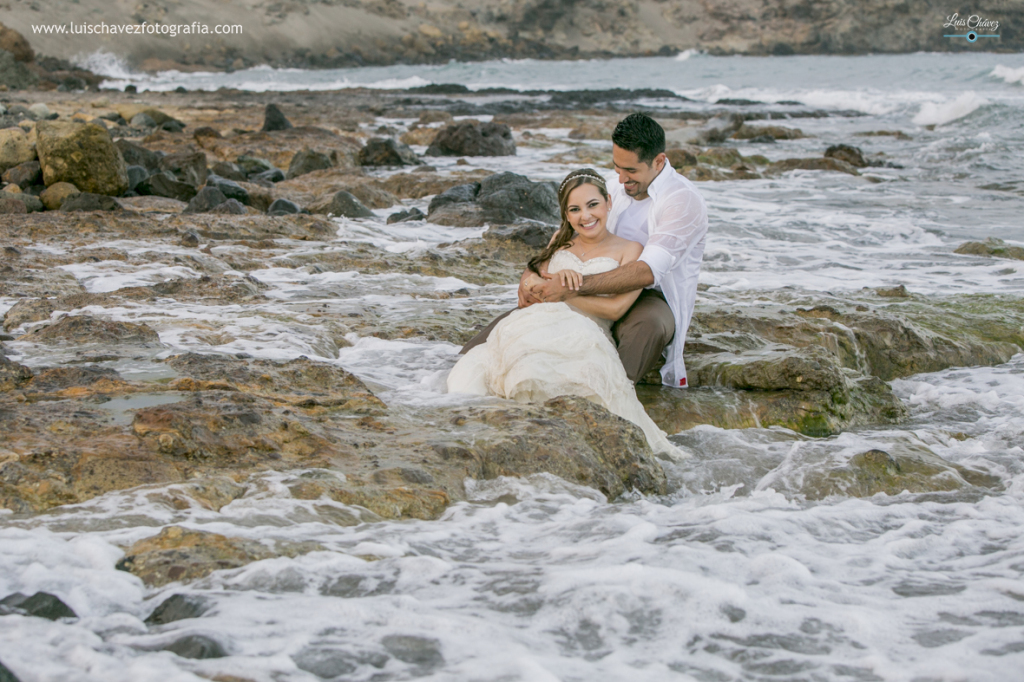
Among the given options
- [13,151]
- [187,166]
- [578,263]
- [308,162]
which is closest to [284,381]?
[578,263]

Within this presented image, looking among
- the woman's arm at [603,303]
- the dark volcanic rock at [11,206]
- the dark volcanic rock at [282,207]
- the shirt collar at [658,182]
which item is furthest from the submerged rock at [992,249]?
the dark volcanic rock at [11,206]

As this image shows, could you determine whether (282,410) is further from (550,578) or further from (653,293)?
(653,293)

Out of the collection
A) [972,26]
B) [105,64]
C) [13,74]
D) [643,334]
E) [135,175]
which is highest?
[972,26]

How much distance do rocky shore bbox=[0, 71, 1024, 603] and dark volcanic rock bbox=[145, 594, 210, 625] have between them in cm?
14

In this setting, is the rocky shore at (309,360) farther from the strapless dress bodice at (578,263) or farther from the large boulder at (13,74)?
the large boulder at (13,74)

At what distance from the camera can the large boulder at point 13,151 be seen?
33.9 ft

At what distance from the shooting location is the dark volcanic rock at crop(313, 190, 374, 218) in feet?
34.3

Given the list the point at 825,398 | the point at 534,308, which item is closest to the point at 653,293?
the point at 534,308

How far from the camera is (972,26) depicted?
88000 millimetres

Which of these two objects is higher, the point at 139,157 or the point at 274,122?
the point at 274,122

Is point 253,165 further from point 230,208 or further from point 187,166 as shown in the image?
point 230,208

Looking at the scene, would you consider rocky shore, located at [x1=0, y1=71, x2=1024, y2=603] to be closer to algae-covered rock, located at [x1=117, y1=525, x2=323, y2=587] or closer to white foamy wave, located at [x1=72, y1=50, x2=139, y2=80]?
algae-covered rock, located at [x1=117, y1=525, x2=323, y2=587]

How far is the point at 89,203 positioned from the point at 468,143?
9.72 meters

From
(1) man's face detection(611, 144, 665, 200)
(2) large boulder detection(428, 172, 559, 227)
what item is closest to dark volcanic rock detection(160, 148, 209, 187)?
(2) large boulder detection(428, 172, 559, 227)
